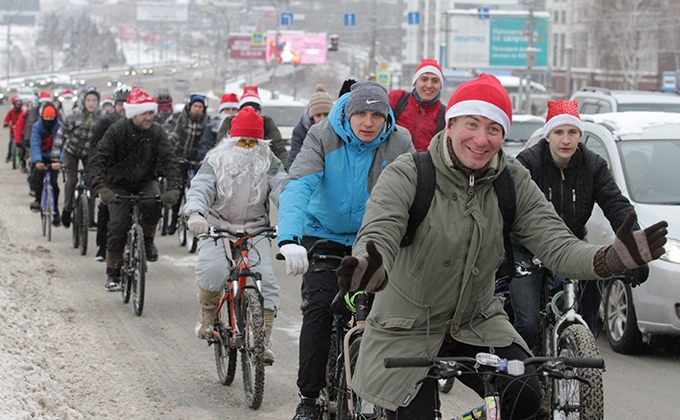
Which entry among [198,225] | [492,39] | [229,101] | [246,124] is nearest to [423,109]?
[246,124]

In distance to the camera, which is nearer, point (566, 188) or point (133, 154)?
point (566, 188)

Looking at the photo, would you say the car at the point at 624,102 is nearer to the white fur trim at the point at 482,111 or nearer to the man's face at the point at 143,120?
the man's face at the point at 143,120

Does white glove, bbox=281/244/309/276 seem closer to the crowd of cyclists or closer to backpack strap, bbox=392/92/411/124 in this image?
the crowd of cyclists

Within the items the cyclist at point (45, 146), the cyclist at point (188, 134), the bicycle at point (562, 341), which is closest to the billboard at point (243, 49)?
the cyclist at point (45, 146)

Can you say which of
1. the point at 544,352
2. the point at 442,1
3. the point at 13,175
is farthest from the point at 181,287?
the point at 442,1

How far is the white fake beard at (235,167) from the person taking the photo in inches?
236

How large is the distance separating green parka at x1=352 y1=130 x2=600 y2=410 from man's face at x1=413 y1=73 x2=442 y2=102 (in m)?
3.84

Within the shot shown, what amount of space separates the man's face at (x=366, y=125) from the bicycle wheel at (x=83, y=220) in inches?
304

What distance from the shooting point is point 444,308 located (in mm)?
3016

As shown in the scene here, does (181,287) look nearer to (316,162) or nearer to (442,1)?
(316,162)

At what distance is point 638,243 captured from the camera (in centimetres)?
255

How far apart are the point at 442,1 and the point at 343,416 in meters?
105

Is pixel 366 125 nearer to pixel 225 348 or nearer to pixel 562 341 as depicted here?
pixel 562 341

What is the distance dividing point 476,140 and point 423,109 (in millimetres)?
4062
